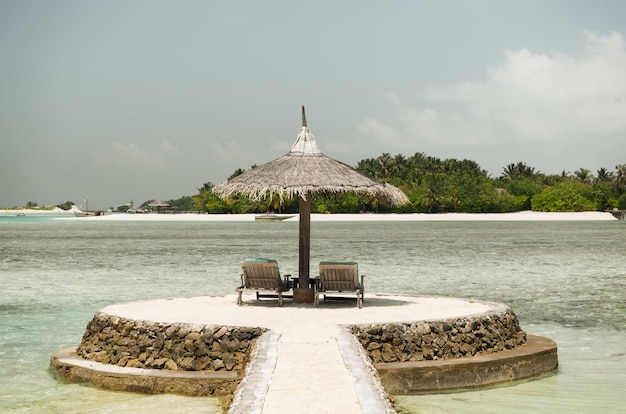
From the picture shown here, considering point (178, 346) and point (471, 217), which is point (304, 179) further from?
point (471, 217)

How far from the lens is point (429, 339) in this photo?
10375 mm

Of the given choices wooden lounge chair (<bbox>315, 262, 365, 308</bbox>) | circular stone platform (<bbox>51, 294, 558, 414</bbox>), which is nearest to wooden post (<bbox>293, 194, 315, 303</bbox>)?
wooden lounge chair (<bbox>315, 262, 365, 308</bbox>)

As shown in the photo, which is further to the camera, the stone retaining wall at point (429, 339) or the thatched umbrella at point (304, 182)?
the thatched umbrella at point (304, 182)

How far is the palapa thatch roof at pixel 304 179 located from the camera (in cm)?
1274

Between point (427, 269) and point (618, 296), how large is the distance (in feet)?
34.8

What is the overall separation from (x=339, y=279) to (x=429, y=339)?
2.66 m

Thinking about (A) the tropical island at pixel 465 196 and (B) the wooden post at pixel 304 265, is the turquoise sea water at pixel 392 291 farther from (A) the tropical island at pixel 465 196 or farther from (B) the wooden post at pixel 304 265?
(A) the tropical island at pixel 465 196

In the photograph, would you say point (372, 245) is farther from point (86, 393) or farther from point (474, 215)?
point (474, 215)

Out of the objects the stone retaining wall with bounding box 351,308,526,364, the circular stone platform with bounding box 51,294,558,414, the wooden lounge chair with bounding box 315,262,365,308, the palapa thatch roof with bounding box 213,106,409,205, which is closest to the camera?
the circular stone platform with bounding box 51,294,558,414

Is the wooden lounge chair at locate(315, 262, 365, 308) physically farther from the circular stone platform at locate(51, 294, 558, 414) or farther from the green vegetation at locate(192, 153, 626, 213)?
the green vegetation at locate(192, 153, 626, 213)

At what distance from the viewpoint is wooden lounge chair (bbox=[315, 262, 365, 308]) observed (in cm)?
1256

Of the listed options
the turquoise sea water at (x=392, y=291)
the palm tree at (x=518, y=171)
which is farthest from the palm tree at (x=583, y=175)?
the turquoise sea water at (x=392, y=291)

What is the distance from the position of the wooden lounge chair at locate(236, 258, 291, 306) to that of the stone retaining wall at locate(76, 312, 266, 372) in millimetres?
2583

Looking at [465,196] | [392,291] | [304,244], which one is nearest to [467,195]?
[465,196]
